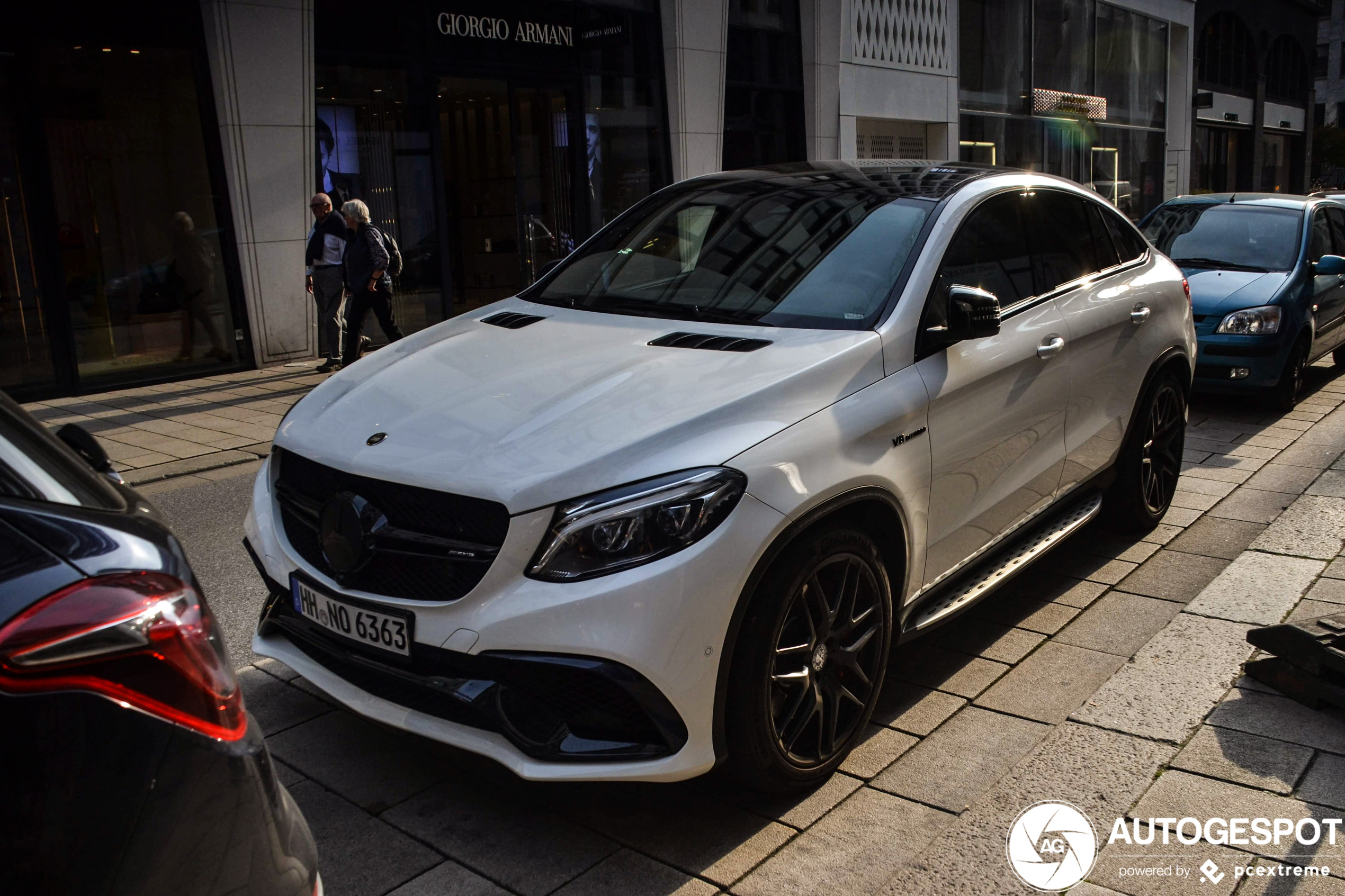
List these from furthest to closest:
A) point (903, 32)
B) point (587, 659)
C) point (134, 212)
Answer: point (903, 32) → point (134, 212) → point (587, 659)

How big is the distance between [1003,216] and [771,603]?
7.34ft

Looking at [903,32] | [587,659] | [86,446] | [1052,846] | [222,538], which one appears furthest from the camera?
[903,32]

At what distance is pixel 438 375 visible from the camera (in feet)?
11.9

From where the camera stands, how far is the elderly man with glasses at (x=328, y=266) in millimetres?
11906

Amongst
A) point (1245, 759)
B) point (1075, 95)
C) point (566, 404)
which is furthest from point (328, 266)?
point (1075, 95)

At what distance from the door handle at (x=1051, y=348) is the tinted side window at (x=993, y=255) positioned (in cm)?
19

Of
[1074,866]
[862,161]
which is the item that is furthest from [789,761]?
[862,161]

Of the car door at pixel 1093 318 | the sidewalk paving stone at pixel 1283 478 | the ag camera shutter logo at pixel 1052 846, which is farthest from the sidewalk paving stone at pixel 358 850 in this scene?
the sidewalk paving stone at pixel 1283 478

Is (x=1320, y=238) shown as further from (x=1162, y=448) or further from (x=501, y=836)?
(x=501, y=836)

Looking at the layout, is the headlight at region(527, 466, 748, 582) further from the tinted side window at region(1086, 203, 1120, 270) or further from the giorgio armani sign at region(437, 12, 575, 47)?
the giorgio armani sign at region(437, 12, 575, 47)

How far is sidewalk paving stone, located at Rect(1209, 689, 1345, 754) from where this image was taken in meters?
3.52

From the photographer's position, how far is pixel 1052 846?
2990 millimetres

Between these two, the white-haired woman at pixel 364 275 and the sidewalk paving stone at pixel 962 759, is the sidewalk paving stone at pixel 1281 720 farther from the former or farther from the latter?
the white-haired woman at pixel 364 275

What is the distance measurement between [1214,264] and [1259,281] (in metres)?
0.58
